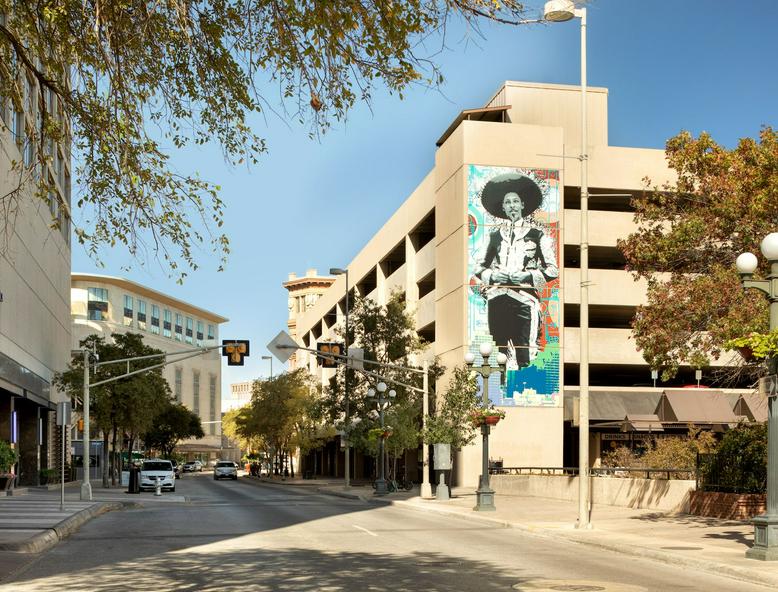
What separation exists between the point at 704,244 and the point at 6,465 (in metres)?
28.1

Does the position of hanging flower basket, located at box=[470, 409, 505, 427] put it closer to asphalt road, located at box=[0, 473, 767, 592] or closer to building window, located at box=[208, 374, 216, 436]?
asphalt road, located at box=[0, 473, 767, 592]

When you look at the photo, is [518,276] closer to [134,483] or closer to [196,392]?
[134,483]

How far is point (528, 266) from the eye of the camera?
52594mm

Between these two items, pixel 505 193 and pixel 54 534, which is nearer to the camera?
pixel 54 534

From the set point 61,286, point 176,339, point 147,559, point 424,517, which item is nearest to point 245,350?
point 424,517

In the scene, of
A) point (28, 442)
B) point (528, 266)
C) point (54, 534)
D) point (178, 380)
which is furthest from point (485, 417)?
point (178, 380)

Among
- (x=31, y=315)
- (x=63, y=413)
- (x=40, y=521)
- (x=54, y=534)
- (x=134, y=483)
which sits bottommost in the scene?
(x=134, y=483)

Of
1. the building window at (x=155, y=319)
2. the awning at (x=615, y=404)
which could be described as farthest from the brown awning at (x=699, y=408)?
the building window at (x=155, y=319)

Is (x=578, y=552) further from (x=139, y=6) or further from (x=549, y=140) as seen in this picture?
(x=549, y=140)

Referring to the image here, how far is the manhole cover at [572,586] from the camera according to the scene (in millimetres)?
12164

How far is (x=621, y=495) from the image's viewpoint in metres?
30.0

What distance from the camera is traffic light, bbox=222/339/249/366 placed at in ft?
128

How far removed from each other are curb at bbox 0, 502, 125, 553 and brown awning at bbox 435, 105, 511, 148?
32566 millimetres

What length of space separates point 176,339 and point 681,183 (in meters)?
137
